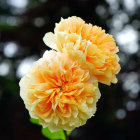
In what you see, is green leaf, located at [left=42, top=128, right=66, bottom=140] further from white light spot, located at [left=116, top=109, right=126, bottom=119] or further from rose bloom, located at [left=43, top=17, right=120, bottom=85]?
white light spot, located at [left=116, top=109, right=126, bottom=119]

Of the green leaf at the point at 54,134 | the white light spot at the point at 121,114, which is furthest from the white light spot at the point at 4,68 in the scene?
the green leaf at the point at 54,134

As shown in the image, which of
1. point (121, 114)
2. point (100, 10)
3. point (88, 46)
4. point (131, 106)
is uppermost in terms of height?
point (100, 10)

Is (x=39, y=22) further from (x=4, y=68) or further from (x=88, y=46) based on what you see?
(x=88, y=46)

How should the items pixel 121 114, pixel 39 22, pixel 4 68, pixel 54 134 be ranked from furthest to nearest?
pixel 4 68 < pixel 39 22 < pixel 121 114 < pixel 54 134

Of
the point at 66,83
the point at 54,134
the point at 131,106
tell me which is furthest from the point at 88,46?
the point at 131,106

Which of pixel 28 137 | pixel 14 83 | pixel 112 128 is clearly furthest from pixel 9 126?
pixel 112 128
